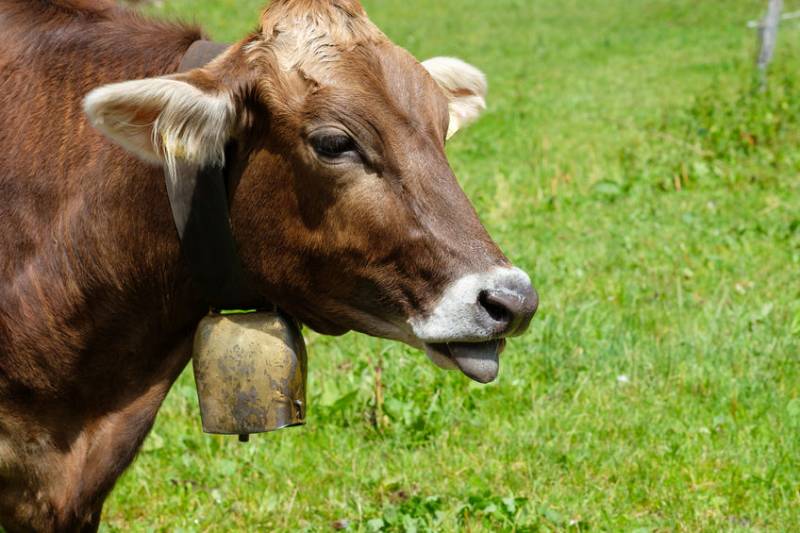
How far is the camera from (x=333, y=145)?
284 cm

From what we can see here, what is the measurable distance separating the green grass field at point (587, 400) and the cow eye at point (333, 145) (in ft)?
3.77

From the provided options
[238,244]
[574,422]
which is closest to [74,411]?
[238,244]

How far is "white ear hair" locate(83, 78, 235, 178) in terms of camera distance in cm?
273

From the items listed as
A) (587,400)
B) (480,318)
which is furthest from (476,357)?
(587,400)

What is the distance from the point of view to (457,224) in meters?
2.83

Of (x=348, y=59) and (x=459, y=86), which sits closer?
(x=348, y=59)

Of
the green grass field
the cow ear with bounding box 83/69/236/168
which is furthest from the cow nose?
the green grass field

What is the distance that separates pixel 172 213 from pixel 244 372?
47cm

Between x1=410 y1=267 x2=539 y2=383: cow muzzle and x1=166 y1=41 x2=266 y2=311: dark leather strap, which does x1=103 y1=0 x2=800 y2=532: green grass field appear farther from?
x1=410 y1=267 x2=539 y2=383: cow muzzle

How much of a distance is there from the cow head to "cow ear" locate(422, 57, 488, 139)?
1.52 feet

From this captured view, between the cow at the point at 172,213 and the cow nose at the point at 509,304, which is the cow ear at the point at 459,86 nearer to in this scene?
the cow at the point at 172,213

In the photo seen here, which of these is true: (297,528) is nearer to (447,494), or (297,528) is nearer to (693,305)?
(447,494)

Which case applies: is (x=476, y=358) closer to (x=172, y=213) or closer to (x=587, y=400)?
(x=172, y=213)

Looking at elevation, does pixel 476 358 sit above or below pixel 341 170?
below
